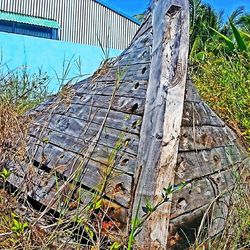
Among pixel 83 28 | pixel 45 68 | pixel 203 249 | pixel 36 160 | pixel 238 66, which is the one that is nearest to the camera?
pixel 203 249

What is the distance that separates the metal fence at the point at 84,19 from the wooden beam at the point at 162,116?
1473cm

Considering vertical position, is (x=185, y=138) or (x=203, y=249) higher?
(x=185, y=138)

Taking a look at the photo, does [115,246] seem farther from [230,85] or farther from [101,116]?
[230,85]

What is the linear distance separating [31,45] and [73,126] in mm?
8823

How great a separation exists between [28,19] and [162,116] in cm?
1506

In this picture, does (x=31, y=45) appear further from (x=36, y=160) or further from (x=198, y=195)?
(x=198, y=195)

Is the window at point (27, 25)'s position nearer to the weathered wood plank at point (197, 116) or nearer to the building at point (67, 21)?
the building at point (67, 21)

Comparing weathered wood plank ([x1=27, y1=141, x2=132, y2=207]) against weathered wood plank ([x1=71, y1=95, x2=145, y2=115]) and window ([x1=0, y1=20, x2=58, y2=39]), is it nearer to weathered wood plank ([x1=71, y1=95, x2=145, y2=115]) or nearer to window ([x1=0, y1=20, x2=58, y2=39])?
weathered wood plank ([x1=71, y1=95, x2=145, y2=115])

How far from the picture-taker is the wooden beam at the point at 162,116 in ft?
7.94

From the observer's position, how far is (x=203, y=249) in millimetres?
2533

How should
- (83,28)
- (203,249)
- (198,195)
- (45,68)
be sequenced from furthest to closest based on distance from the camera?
(83,28), (45,68), (198,195), (203,249)

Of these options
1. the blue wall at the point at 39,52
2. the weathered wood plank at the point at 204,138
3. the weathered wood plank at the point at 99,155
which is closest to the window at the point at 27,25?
the blue wall at the point at 39,52

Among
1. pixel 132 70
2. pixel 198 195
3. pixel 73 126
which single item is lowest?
pixel 198 195

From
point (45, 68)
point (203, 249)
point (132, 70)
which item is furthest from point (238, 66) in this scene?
point (45, 68)
